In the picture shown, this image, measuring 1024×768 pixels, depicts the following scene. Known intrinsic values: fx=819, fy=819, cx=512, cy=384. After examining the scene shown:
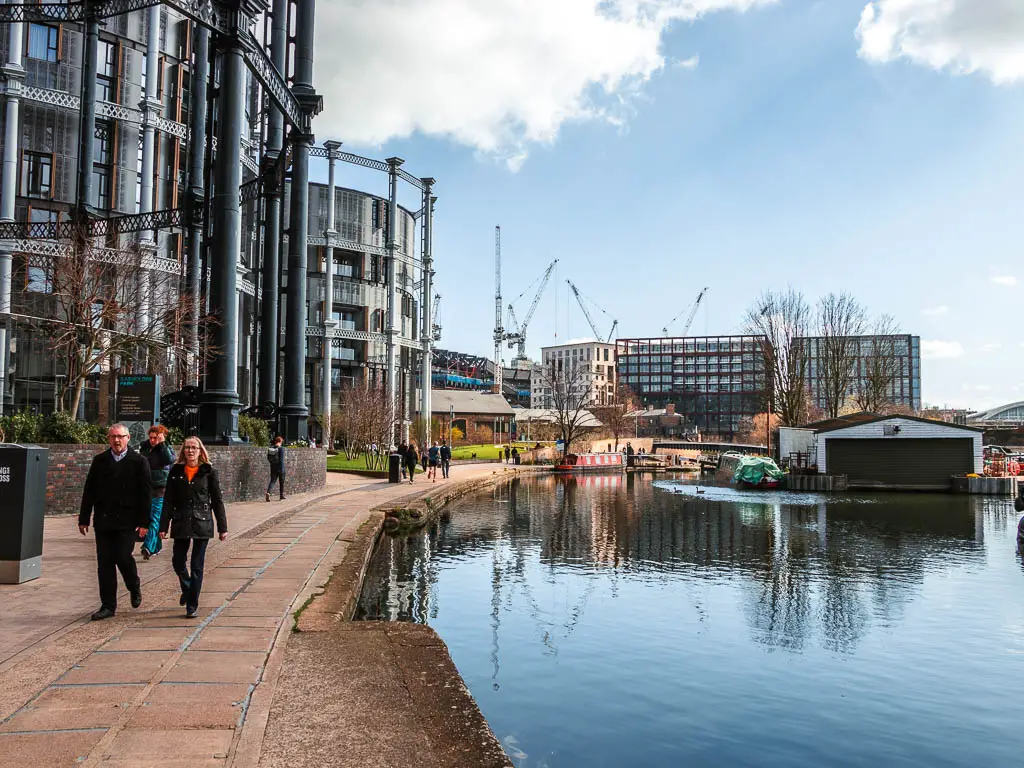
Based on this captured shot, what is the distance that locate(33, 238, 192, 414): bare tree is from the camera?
1841 cm

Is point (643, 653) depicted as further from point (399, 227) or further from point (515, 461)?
point (399, 227)

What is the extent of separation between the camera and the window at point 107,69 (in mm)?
38344

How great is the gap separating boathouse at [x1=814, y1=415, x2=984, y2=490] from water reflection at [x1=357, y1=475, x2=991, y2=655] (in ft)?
27.2

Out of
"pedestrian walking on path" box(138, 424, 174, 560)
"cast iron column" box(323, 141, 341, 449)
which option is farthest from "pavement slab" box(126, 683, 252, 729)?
"cast iron column" box(323, 141, 341, 449)

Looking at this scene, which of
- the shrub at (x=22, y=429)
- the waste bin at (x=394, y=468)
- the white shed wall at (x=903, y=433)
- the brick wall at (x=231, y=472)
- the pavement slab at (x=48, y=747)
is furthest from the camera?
the white shed wall at (x=903, y=433)

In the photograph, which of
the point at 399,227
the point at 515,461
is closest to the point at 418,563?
the point at 515,461

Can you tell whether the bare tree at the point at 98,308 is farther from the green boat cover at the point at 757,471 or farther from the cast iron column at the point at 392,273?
the cast iron column at the point at 392,273

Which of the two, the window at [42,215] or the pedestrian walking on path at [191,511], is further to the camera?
the window at [42,215]

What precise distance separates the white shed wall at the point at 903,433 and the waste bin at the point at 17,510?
36002 millimetres

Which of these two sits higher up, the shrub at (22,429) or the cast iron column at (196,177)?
the cast iron column at (196,177)

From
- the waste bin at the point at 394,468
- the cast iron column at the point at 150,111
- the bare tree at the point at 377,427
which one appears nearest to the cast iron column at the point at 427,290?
the bare tree at the point at 377,427

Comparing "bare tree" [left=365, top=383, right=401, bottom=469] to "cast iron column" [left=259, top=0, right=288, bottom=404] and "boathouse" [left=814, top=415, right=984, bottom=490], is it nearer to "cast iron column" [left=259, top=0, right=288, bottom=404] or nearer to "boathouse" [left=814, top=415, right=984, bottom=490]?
"cast iron column" [left=259, top=0, right=288, bottom=404]

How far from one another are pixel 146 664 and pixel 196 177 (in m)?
20.0

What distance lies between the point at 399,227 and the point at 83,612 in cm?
6416
